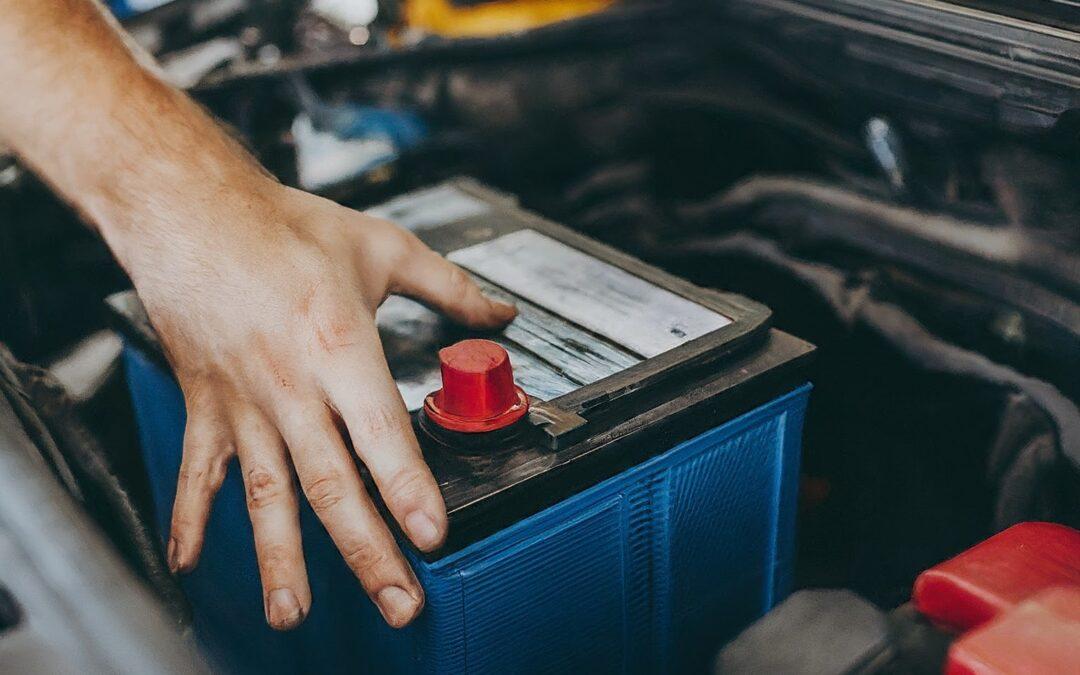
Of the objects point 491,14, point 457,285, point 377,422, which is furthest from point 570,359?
point 491,14

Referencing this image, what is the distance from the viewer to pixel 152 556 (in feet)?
2.52

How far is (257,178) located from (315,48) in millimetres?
1165

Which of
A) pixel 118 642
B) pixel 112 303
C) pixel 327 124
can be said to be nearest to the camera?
pixel 118 642

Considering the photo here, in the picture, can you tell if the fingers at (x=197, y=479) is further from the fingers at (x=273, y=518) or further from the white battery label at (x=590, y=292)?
the white battery label at (x=590, y=292)

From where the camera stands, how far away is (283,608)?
669 millimetres

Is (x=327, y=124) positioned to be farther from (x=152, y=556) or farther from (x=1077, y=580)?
(x=1077, y=580)

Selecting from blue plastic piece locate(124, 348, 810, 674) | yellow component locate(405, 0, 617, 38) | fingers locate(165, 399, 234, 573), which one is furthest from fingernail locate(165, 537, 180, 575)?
yellow component locate(405, 0, 617, 38)

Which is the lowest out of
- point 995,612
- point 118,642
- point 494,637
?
point 494,637

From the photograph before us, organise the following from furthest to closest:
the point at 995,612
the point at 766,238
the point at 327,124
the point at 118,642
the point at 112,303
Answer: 1. the point at 327,124
2. the point at 766,238
3. the point at 112,303
4. the point at 995,612
5. the point at 118,642

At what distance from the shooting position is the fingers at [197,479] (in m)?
0.72

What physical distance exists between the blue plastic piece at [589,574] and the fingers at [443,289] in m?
0.21

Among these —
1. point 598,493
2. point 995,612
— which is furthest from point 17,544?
point 995,612

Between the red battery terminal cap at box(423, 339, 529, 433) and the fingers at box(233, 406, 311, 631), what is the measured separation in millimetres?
120

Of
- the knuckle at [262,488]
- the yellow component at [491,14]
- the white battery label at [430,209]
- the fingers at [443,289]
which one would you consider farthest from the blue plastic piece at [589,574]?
the yellow component at [491,14]
